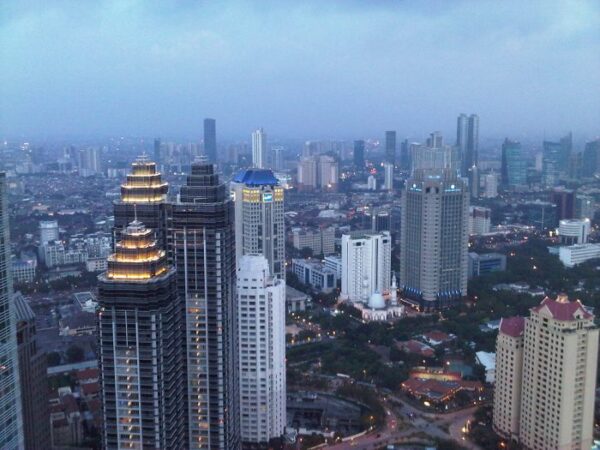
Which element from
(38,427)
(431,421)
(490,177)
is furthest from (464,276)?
(490,177)

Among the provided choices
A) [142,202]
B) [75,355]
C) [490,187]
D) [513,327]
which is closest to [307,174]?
[490,187]

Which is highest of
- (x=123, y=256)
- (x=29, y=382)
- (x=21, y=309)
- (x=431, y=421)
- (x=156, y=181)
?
(x=156, y=181)

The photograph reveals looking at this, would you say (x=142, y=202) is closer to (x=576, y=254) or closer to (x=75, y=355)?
(x=75, y=355)

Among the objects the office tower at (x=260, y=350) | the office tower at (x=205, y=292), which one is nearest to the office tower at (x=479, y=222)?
the office tower at (x=260, y=350)

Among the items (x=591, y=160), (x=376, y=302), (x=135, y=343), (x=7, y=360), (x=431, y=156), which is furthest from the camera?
(x=431, y=156)

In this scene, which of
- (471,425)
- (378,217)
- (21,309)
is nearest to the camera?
(21,309)

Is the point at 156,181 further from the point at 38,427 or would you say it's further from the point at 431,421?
the point at 431,421

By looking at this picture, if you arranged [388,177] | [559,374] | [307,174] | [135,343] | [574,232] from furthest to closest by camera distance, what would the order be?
[307,174], [388,177], [574,232], [559,374], [135,343]

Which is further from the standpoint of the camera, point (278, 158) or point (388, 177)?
point (388, 177)
